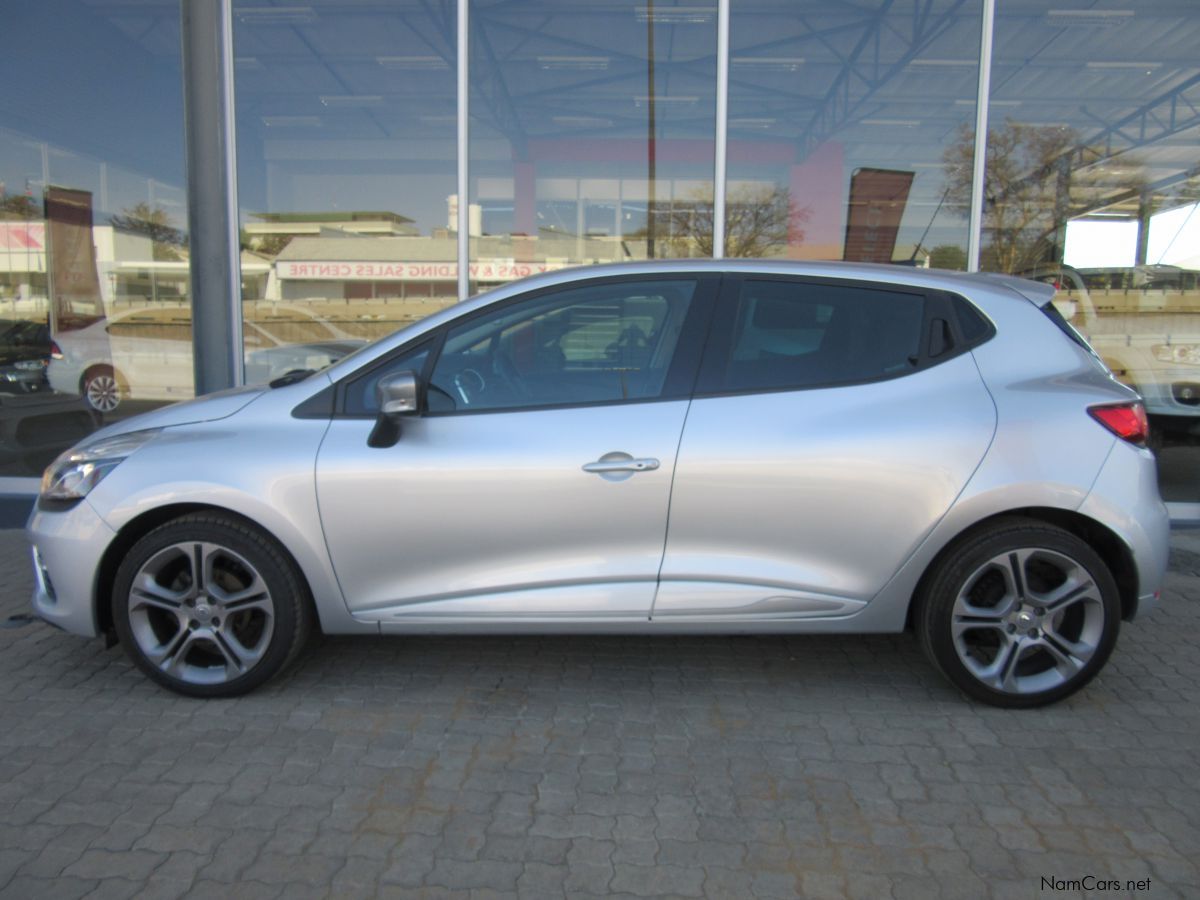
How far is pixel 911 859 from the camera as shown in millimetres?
2467

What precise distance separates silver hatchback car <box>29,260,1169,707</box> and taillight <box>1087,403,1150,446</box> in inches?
0.5

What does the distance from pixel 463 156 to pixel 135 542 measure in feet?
16.0

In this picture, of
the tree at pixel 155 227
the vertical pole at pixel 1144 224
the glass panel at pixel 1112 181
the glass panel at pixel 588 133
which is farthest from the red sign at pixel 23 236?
the vertical pole at pixel 1144 224

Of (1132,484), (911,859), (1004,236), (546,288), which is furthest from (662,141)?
(911,859)

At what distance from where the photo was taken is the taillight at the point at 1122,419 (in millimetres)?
3260

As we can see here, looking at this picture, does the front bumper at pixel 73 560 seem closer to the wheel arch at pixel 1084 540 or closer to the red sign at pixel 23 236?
the wheel arch at pixel 1084 540

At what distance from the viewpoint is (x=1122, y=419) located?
3277 mm

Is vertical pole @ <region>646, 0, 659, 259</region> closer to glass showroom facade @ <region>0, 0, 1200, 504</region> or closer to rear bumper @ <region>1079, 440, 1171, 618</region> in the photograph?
glass showroom facade @ <region>0, 0, 1200, 504</region>

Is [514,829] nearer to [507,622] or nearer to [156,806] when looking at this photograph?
[507,622]

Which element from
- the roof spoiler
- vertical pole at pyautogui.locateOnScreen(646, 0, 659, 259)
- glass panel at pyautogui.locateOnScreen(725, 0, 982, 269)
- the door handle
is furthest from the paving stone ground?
vertical pole at pyautogui.locateOnScreen(646, 0, 659, 259)

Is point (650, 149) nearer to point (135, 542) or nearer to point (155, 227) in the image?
point (155, 227)

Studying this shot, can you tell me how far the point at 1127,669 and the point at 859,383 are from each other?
Answer: 1.86 m

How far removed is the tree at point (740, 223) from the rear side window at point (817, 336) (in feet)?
13.8

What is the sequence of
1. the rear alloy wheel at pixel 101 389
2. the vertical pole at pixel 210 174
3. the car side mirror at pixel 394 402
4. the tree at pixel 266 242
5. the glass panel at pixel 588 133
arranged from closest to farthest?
1. the car side mirror at pixel 394 402
2. the vertical pole at pixel 210 174
3. the tree at pixel 266 242
4. the glass panel at pixel 588 133
5. the rear alloy wheel at pixel 101 389
